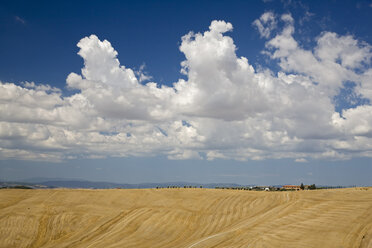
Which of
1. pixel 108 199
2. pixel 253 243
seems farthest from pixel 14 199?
pixel 253 243

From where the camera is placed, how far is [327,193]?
211 feet

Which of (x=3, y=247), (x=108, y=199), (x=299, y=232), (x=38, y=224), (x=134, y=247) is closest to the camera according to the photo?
(x=299, y=232)

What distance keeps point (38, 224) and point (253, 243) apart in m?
38.4

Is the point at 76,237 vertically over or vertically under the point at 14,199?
under

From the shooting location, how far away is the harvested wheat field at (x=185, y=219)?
4184cm

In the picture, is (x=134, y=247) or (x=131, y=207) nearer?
(x=134, y=247)

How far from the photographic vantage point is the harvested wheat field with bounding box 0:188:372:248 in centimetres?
4184

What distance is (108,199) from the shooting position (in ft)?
225

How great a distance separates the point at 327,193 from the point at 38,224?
2193 inches

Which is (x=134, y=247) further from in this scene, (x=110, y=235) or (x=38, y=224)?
(x=38, y=224)

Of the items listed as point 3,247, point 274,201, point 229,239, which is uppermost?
point 274,201

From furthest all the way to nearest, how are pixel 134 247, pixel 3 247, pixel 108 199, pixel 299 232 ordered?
1. pixel 108 199
2. pixel 3 247
3. pixel 134 247
4. pixel 299 232

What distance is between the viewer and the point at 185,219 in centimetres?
5634

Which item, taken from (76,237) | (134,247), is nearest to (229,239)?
(134,247)
